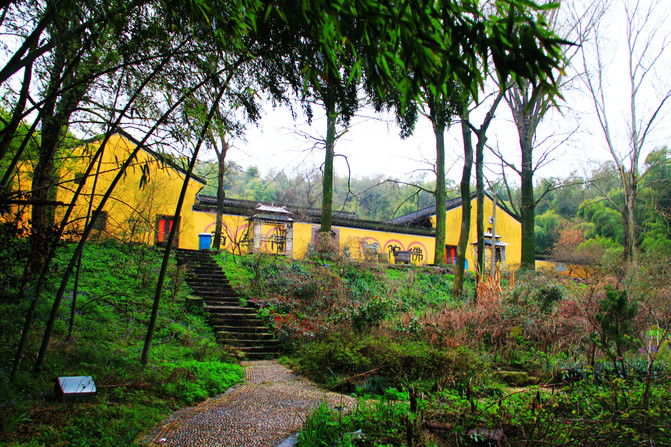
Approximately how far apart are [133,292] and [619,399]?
8169mm

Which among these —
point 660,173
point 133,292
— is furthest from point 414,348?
point 660,173

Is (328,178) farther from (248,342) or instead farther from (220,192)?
(248,342)

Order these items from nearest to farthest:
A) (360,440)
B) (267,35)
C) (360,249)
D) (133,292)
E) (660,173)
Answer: (360,440) < (267,35) < (133,292) < (360,249) < (660,173)

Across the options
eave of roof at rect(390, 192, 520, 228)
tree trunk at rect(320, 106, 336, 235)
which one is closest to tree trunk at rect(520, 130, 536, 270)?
eave of roof at rect(390, 192, 520, 228)

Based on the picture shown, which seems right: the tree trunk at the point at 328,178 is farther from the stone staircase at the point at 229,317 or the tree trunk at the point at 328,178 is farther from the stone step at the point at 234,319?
the stone step at the point at 234,319

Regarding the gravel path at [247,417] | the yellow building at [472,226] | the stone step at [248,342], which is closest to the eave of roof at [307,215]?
the yellow building at [472,226]

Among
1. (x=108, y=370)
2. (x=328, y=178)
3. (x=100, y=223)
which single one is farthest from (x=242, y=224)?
(x=108, y=370)

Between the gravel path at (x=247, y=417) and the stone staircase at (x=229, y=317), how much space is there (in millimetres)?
2312

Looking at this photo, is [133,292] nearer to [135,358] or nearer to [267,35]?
[135,358]

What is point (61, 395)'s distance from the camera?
3154 mm

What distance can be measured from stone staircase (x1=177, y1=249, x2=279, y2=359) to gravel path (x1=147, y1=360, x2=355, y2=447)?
91.0 inches

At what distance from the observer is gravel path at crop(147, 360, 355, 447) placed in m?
2.91

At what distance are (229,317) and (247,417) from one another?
4829mm

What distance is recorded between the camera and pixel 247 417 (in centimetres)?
339
